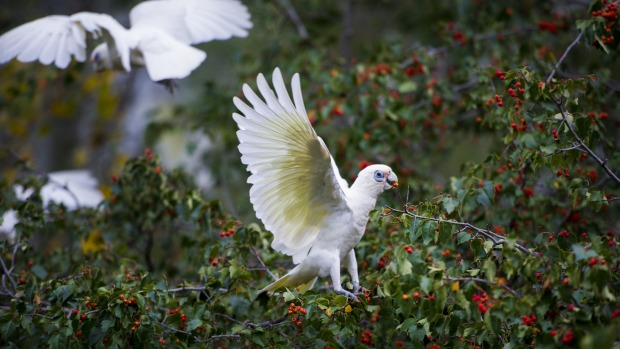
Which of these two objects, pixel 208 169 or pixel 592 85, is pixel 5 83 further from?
pixel 592 85

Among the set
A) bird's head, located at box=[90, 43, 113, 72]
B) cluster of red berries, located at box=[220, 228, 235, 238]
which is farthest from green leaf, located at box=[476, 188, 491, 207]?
bird's head, located at box=[90, 43, 113, 72]

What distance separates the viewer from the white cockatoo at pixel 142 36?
4.34 m

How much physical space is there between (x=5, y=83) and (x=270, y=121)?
5.29m

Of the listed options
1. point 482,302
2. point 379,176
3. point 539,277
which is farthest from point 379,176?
point 482,302

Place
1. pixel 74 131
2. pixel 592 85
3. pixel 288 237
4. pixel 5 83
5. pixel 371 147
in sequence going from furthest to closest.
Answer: pixel 74 131
pixel 5 83
pixel 371 147
pixel 592 85
pixel 288 237

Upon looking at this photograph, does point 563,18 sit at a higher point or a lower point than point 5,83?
higher

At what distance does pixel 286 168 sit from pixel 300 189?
0.16m

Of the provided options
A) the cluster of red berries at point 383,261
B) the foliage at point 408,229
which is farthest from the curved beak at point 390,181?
the cluster of red berries at point 383,261

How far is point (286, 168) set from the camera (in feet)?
10.6

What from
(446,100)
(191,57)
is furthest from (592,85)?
(191,57)

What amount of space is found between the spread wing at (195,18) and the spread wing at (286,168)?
1.98 m

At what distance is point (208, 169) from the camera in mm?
6172

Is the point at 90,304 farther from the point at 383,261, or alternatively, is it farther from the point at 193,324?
the point at 383,261

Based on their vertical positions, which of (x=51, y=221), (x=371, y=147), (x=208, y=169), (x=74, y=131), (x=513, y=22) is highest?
(x=513, y=22)
